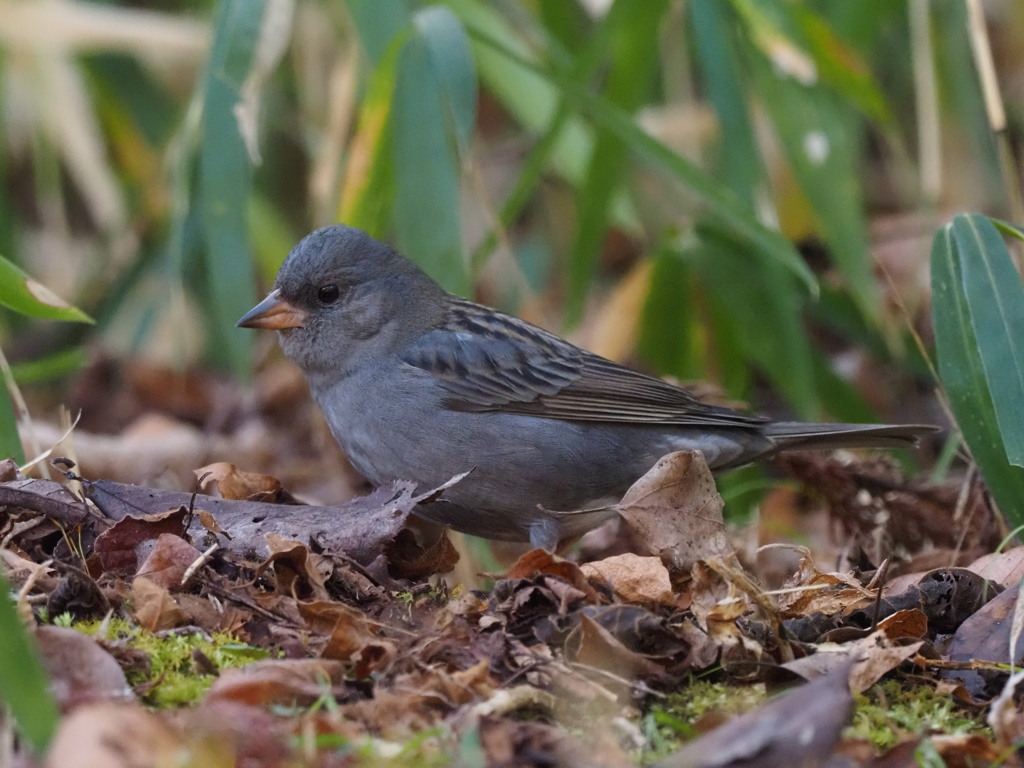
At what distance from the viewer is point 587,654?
2.97 m

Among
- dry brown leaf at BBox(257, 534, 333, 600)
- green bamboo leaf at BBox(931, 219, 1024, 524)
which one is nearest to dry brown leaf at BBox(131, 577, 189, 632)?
dry brown leaf at BBox(257, 534, 333, 600)

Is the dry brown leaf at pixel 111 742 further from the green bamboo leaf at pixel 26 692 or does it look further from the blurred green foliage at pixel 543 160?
the blurred green foliage at pixel 543 160

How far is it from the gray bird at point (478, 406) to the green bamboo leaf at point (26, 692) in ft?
7.15

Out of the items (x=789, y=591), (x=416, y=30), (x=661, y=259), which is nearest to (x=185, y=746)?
(x=789, y=591)

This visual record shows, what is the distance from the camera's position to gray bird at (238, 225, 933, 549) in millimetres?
4500

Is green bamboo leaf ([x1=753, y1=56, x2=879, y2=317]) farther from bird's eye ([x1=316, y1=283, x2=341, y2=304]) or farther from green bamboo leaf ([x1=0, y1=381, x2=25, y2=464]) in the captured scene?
green bamboo leaf ([x1=0, y1=381, x2=25, y2=464])

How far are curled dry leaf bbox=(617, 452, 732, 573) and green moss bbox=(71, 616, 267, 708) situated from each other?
115 cm

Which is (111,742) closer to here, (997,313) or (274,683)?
(274,683)

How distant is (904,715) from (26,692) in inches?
72.8

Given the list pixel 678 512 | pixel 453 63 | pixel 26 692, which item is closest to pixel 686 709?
pixel 678 512

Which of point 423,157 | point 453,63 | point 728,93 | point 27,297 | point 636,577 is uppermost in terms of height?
point 453,63

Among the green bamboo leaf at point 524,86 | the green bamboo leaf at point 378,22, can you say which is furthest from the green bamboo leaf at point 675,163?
the green bamboo leaf at point 524,86

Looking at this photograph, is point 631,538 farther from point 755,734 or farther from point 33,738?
point 33,738

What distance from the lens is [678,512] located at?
12.0 feet
